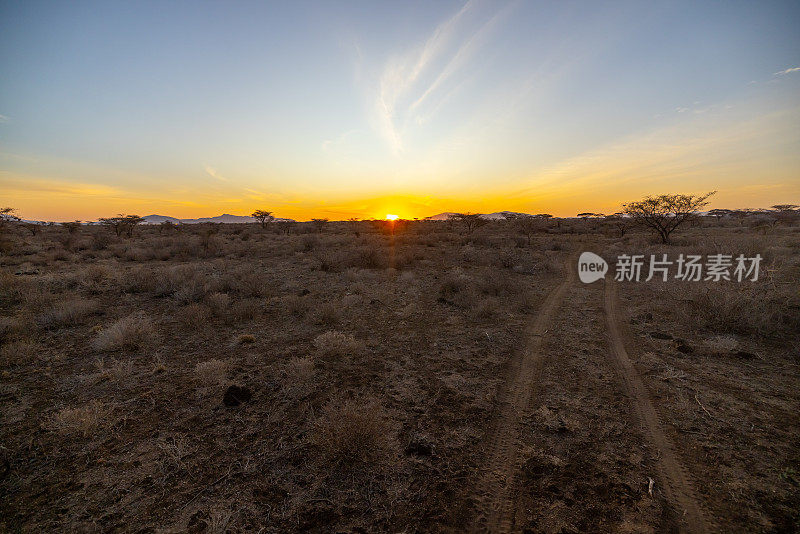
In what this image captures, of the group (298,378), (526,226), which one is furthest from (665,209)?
(298,378)

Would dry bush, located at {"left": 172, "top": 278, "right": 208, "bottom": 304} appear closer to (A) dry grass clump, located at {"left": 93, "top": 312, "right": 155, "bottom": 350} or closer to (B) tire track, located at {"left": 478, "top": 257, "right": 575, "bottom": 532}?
(A) dry grass clump, located at {"left": 93, "top": 312, "right": 155, "bottom": 350}

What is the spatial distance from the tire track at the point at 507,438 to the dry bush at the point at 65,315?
10.3 metres

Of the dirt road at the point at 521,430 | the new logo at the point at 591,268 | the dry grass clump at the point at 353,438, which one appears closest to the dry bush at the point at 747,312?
the dirt road at the point at 521,430

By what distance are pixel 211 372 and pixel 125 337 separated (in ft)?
9.18

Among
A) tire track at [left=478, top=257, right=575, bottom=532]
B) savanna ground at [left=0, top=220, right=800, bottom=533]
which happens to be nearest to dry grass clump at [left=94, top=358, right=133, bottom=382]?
savanna ground at [left=0, top=220, right=800, bottom=533]

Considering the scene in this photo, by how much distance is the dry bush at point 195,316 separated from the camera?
7992mm

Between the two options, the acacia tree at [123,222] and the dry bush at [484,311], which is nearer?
the dry bush at [484,311]

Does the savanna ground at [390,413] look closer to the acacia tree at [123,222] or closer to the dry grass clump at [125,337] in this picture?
the dry grass clump at [125,337]

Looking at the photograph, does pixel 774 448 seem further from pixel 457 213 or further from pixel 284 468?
pixel 457 213

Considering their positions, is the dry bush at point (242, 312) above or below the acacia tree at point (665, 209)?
below

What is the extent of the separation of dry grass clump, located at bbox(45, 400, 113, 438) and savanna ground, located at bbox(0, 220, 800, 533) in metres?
0.02

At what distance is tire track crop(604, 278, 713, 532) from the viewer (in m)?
3.22

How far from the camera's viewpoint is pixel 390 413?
191 inches

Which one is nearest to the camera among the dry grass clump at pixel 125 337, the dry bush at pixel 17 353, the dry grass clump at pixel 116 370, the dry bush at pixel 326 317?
the dry grass clump at pixel 116 370
